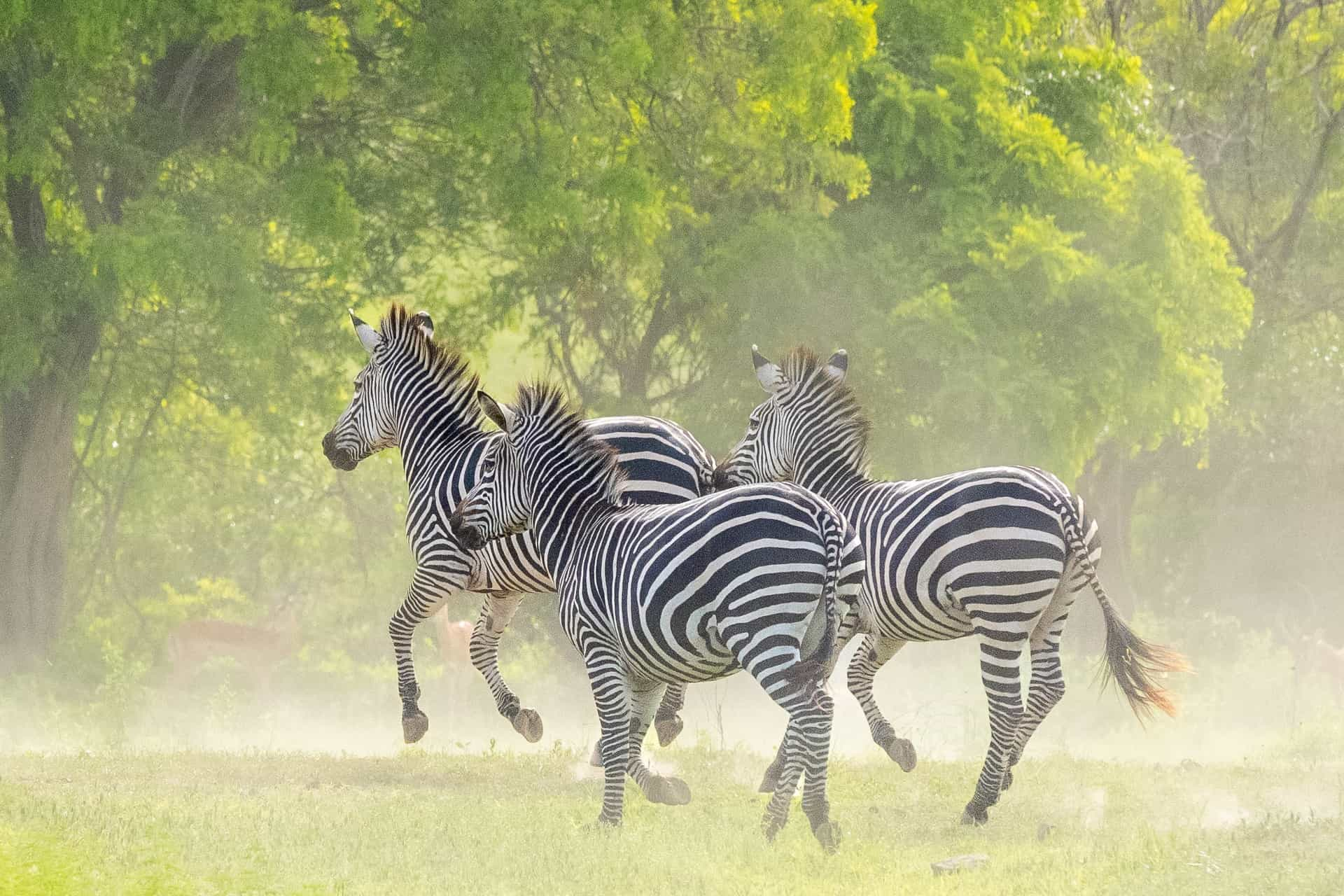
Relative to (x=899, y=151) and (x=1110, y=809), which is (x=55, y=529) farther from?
(x=1110, y=809)

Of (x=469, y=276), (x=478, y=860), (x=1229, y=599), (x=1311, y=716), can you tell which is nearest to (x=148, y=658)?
(x=469, y=276)

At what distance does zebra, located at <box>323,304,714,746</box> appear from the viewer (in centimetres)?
962

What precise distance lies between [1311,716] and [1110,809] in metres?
11.1

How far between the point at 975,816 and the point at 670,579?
9.08ft

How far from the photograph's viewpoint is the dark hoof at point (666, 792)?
28.0 ft

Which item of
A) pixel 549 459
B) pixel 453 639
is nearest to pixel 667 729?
pixel 549 459

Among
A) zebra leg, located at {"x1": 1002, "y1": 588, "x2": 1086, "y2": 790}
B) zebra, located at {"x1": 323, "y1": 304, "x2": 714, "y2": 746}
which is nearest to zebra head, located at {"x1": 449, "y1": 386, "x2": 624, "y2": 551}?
zebra, located at {"x1": 323, "y1": 304, "x2": 714, "y2": 746}

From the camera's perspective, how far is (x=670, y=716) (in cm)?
1025

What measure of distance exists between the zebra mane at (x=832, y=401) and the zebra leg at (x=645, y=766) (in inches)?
79.6

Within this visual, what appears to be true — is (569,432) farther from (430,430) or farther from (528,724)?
(528,724)

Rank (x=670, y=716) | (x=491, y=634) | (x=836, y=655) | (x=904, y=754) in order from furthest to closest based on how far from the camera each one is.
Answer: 1. (x=491, y=634)
2. (x=670, y=716)
3. (x=904, y=754)
4. (x=836, y=655)

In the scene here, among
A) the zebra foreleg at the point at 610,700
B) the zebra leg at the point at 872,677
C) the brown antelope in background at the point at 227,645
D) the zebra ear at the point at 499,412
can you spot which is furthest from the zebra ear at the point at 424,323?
the brown antelope in background at the point at 227,645

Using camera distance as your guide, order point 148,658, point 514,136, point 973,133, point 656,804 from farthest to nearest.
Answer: point 148,658 < point 973,133 < point 514,136 < point 656,804

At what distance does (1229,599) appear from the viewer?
33.9 metres
